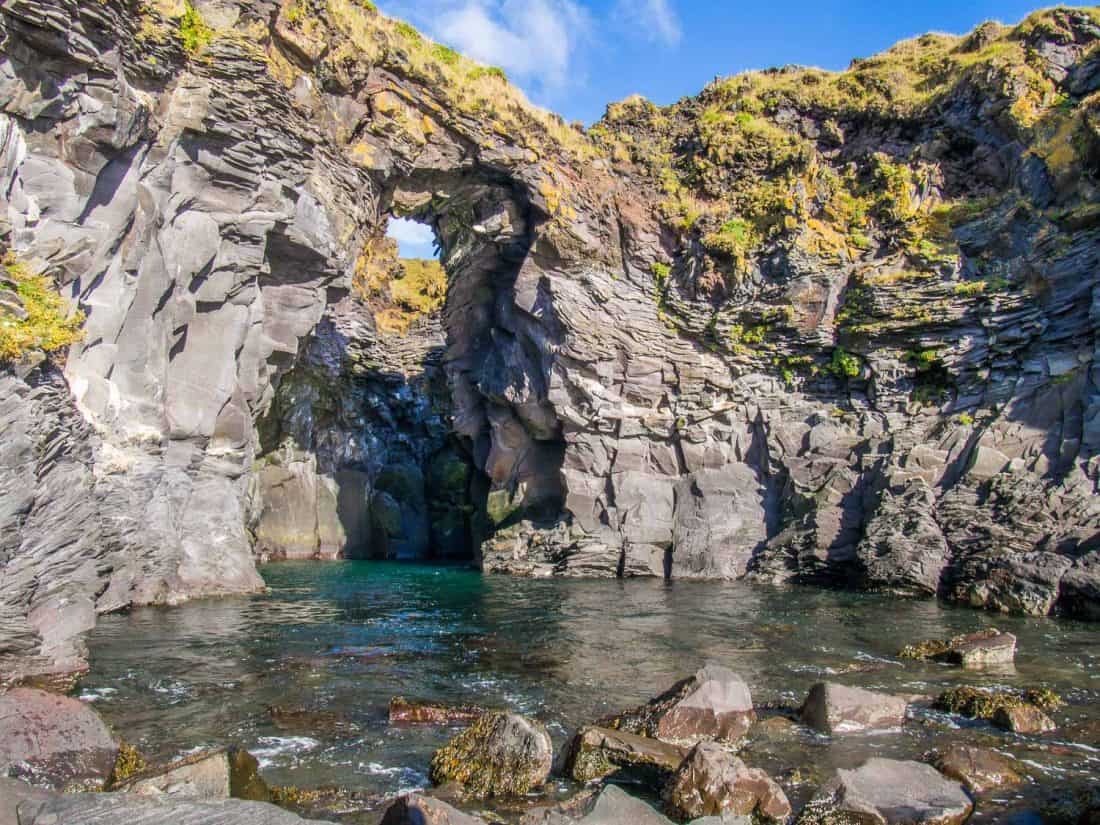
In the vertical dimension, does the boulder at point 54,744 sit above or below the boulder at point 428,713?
above

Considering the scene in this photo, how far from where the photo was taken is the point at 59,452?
12234mm

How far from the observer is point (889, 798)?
750cm

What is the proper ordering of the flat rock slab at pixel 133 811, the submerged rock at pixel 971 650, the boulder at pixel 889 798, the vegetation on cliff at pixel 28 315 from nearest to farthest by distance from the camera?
the flat rock slab at pixel 133 811, the boulder at pixel 889 798, the vegetation on cliff at pixel 28 315, the submerged rock at pixel 971 650

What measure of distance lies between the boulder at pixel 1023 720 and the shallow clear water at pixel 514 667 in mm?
220

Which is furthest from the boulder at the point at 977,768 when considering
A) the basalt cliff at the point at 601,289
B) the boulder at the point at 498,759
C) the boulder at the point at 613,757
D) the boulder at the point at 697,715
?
the basalt cliff at the point at 601,289

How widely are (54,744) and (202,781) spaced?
1.78 meters

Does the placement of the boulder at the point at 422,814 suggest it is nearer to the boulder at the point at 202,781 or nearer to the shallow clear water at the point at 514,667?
the shallow clear water at the point at 514,667

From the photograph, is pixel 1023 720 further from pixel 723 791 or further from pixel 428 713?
pixel 428 713

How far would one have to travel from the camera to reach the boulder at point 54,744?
7.61 m

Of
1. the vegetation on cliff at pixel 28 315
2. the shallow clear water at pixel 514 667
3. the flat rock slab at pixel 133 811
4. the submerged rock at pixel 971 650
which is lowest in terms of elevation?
the shallow clear water at pixel 514 667

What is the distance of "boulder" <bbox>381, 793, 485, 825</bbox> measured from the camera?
6410 millimetres

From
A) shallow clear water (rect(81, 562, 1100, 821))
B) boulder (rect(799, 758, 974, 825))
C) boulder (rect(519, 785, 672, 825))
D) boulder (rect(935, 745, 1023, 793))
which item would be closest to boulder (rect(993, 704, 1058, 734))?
shallow clear water (rect(81, 562, 1100, 821))

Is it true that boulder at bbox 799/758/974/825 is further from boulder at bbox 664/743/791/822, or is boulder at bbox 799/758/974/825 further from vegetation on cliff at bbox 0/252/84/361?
vegetation on cliff at bbox 0/252/84/361

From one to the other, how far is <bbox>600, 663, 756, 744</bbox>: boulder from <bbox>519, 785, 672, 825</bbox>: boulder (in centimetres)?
257
